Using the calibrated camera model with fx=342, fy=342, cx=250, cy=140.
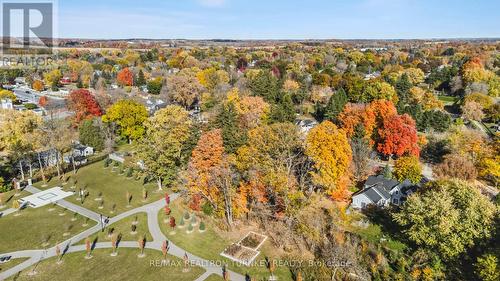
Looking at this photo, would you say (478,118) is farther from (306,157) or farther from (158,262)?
(158,262)

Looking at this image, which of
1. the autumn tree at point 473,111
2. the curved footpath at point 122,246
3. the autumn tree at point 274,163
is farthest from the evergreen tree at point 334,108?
the curved footpath at point 122,246

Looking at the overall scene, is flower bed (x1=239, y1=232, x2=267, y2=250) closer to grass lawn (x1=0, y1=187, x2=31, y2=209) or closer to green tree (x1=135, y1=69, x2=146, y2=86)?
grass lawn (x1=0, y1=187, x2=31, y2=209)

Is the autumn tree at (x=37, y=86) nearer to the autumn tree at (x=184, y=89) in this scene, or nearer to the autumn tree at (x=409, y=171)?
the autumn tree at (x=184, y=89)

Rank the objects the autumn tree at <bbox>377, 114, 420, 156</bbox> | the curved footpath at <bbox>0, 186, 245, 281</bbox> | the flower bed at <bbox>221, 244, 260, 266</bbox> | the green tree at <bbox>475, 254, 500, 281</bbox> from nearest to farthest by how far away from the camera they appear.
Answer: the green tree at <bbox>475, 254, 500, 281</bbox> → the curved footpath at <bbox>0, 186, 245, 281</bbox> → the flower bed at <bbox>221, 244, 260, 266</bbox> → the autumn tree at <bbox>377, 114, 420, 156</bbox>

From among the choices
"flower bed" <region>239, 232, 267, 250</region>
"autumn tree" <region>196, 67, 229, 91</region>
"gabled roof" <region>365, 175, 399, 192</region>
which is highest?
"autumn tree" <region>196, 67, 229, 91</region>

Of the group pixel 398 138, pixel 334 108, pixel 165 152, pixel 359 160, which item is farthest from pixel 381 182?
pixel 334 108

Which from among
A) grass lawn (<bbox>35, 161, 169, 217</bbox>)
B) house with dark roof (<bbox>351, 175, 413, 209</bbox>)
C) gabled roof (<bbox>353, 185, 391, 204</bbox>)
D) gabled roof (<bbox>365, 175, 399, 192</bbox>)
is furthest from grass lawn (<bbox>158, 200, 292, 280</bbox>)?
gabled roof (<bbox>365, 175, 399, 192</bbox>)

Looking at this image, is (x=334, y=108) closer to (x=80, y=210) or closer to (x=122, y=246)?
(x=80, y=210)
